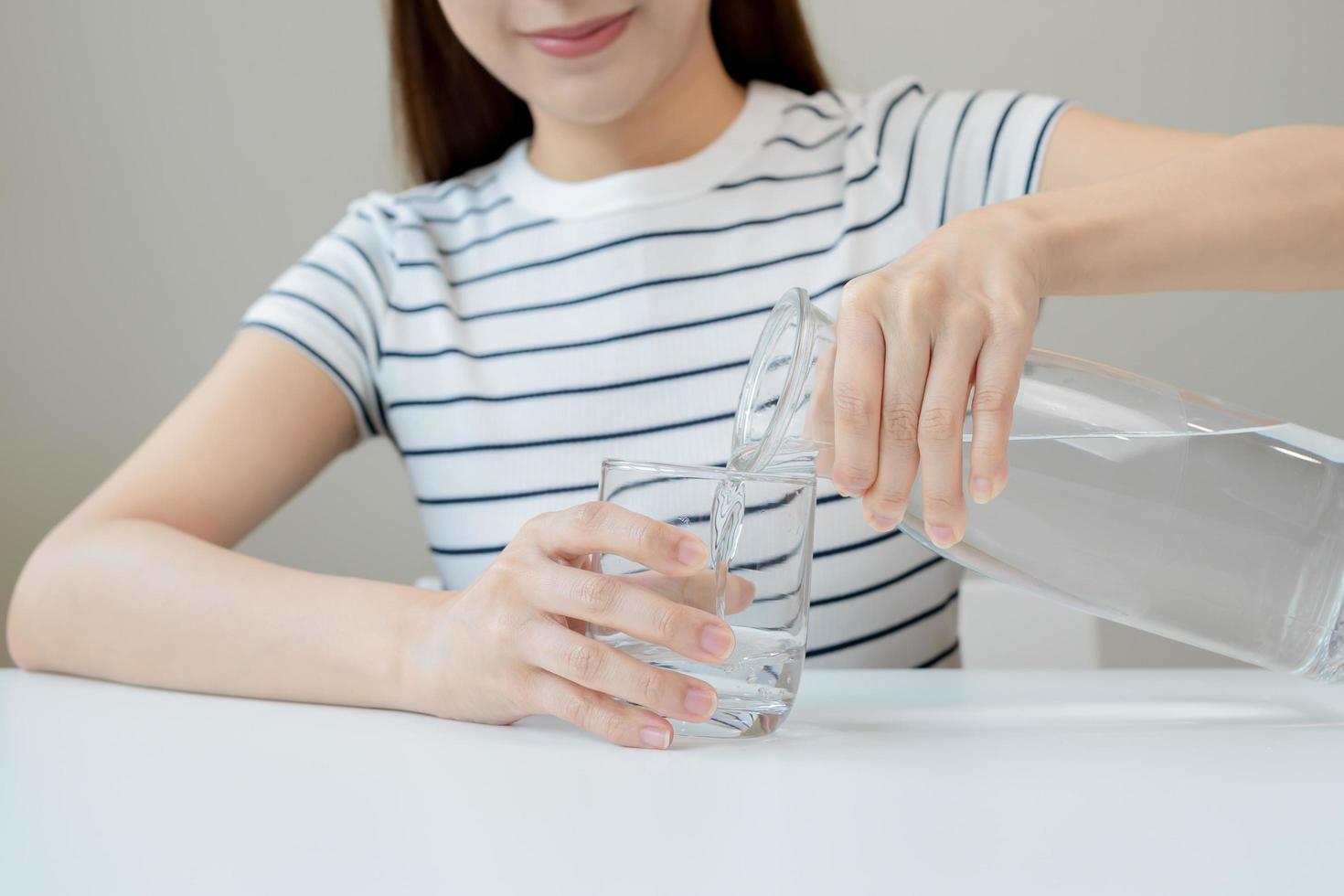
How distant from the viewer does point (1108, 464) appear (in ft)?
1.60

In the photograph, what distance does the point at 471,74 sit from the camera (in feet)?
3.43

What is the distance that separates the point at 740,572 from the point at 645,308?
457mm

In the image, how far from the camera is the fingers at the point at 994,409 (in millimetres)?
422

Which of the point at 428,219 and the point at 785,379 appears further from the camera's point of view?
the point at 428,219

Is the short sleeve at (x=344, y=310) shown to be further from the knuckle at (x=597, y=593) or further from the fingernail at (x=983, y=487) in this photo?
the fingernail at (x=983, y=487)

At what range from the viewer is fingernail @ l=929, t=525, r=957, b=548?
0.44 metres

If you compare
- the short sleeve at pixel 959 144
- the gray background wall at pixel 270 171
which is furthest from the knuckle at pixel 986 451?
the gray background wall at pixel 270 171

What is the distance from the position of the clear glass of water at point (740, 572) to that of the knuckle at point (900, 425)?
0.04 metres

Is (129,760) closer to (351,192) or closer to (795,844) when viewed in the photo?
(795,844)

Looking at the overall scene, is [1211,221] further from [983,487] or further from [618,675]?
[618,675]

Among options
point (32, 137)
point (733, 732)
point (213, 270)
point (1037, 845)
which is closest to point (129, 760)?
point (733, 732)

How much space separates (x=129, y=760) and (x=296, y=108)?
53.6 inches

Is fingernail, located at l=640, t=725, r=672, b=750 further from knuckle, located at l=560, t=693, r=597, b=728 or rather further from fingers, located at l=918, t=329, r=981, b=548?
fingers, located at l=918, t=329, r=981, b=548

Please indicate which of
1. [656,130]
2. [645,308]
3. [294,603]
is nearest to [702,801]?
[294,603]
